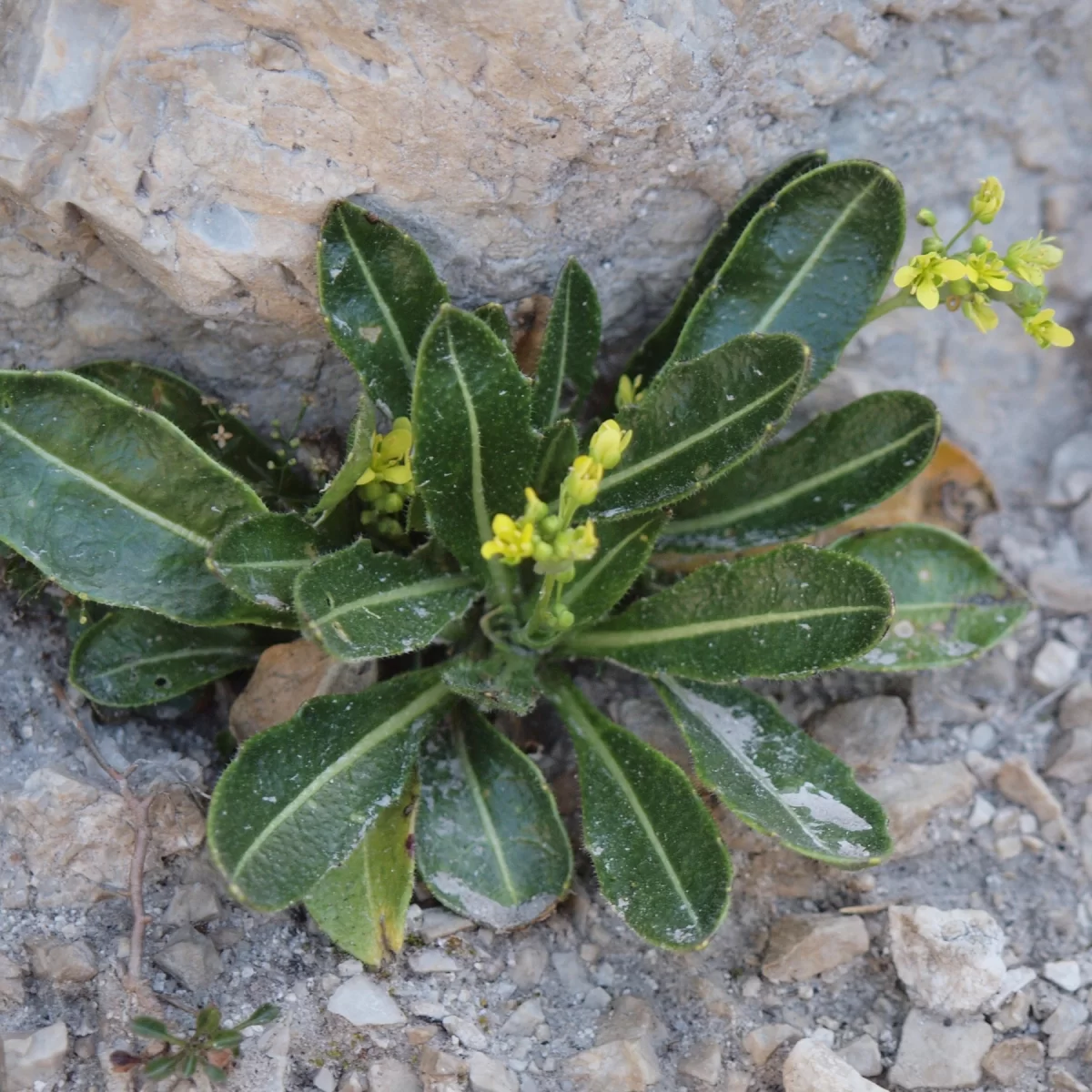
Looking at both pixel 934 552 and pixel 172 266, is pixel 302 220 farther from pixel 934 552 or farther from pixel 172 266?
pixel 934 552

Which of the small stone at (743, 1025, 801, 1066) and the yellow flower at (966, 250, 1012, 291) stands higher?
the yellow flower at (966, 250, 1012, 291)

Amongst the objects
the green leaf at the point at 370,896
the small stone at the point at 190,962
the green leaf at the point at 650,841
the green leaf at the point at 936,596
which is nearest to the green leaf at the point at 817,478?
the green leaf at the point at 936,596

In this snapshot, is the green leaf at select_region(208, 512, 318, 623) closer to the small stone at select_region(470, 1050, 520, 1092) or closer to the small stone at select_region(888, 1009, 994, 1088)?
the small stone at select_region(470, 1050, 520, 1092)

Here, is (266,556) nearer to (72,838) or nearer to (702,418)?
(72,838)

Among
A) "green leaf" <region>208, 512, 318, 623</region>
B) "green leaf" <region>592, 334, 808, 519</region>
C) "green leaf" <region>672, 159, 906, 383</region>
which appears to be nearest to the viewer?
"green leaf" <region>208, 512, 318, 623</region>

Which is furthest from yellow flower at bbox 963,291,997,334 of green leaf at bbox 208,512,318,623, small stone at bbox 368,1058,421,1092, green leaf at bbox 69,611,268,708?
small stone at bbox 368,1058,421,1092

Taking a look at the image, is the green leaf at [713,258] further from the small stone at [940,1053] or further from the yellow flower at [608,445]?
the small stone at [940,1053]
